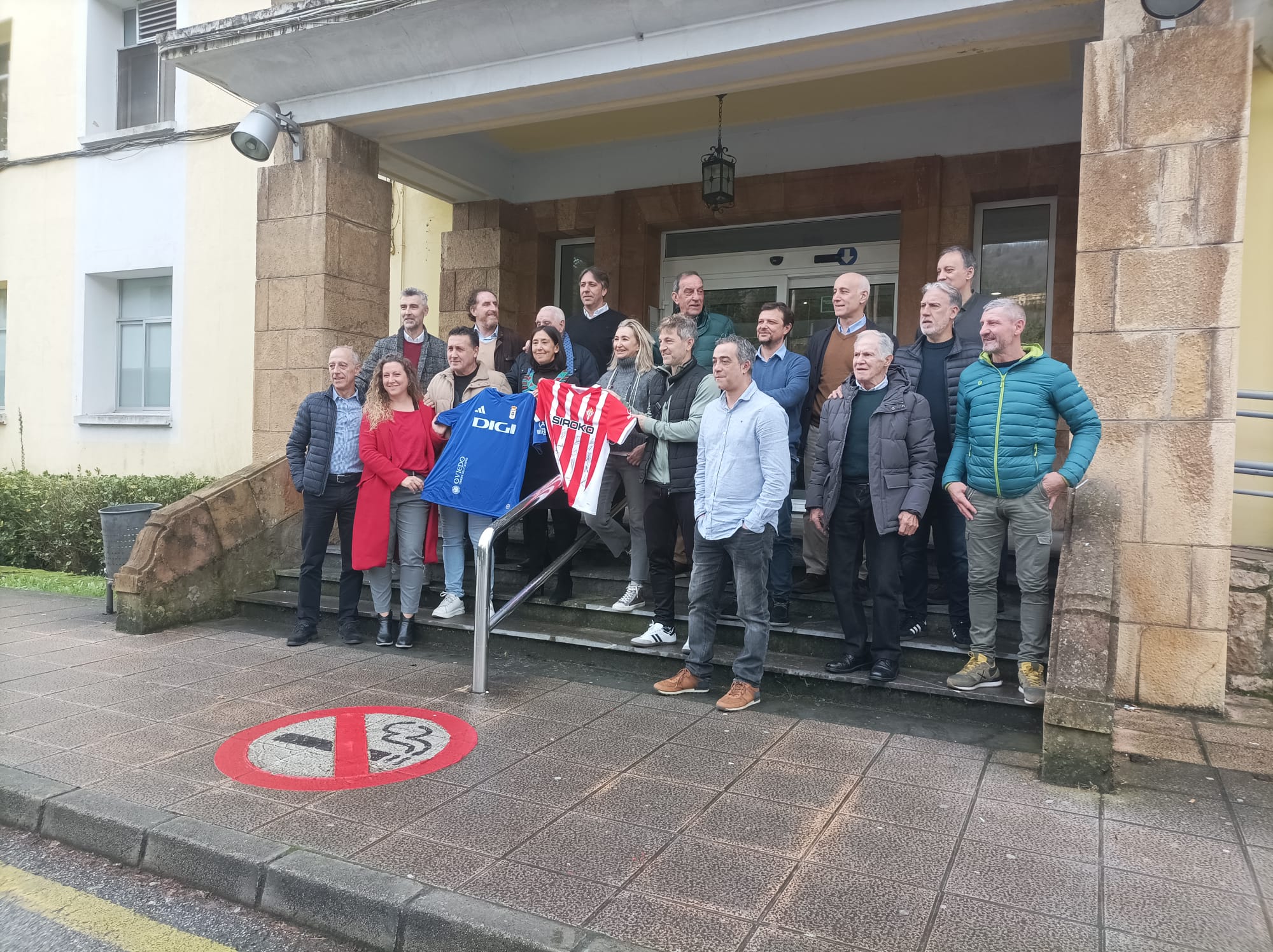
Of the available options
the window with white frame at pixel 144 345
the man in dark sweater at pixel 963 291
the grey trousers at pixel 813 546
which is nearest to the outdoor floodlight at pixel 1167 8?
the man in dark sweater at pixel 963 291

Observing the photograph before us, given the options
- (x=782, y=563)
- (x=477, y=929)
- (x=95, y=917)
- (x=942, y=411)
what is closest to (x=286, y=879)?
(x=95, y=917)

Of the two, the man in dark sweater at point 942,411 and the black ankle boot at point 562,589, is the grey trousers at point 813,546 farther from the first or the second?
the black ankle boot at point 562,589

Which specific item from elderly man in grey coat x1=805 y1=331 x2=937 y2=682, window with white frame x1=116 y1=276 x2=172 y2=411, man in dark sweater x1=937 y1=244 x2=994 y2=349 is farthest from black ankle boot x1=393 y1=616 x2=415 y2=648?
window with white frame x1=116 y1=276 x2=172 y2=411

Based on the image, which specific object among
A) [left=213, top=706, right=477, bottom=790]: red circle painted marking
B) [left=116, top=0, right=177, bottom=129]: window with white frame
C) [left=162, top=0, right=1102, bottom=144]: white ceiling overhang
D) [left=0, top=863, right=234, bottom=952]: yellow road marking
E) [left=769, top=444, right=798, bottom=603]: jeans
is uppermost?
[left=116, top=0, right=177, bottom=129]: window with white frame

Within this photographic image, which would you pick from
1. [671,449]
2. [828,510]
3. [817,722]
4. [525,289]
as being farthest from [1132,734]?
[525,289]

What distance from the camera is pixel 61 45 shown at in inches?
445

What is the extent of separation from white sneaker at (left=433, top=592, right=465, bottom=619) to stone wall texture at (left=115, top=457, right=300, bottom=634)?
6.53 feet

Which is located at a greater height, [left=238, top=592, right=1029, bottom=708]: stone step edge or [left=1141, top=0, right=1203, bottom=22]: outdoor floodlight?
[left=1141, top=0, right=1203, bottom=22]: outdoor floodlight

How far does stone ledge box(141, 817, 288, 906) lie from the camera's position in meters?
3.14

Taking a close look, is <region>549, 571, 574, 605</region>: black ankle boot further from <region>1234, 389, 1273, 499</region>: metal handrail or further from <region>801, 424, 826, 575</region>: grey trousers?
<region>1234, 389, 1273, 499</region>: metal handrail

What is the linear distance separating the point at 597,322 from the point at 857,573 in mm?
2805

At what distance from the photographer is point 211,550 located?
7.00 m

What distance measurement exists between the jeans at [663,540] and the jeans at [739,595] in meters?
0.47

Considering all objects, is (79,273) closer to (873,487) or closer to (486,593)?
(486,593)
